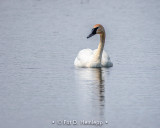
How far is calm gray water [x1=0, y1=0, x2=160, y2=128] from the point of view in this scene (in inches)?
461

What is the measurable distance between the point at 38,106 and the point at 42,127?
1576 mm

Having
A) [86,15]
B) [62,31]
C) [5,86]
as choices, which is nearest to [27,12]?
[86,15]

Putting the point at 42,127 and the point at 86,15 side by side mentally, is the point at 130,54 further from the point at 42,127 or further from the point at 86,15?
the point at 86,15

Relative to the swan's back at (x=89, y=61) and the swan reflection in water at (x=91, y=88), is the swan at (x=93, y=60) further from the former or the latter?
the swan reflection in water at (x=91, y=88)

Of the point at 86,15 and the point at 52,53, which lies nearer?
the point at 52,53

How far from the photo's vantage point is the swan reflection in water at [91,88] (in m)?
12.4

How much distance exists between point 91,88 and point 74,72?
2610 mm

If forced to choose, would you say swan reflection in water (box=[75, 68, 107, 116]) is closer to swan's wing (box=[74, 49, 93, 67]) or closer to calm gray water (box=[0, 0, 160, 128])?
calm gray water (box=[0, 0, 160, 128])

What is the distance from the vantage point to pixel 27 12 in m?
32.6

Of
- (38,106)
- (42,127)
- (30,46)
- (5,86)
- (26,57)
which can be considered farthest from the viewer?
(30,46)

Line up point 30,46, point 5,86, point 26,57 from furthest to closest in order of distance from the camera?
1. point 30,46
2. point 26,57
3. point 5,86

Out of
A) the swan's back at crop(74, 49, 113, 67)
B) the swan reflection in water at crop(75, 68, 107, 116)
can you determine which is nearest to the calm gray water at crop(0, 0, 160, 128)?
the swan reflection in water at crop(75, 68, 107, 116)

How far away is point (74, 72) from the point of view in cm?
1669

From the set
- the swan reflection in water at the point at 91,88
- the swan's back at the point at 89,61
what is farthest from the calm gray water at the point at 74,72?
the swan's back at the point at 89,61
